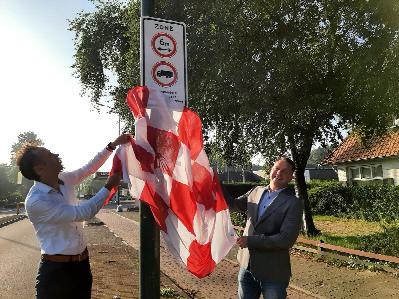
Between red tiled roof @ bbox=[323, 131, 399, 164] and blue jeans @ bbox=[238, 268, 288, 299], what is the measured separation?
20.7m

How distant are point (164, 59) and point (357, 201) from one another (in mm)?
22982

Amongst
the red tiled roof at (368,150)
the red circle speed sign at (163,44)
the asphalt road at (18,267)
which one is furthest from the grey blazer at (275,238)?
the red tiled roof at (368,150)

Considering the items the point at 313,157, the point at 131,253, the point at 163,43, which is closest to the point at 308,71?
the point at 131,253

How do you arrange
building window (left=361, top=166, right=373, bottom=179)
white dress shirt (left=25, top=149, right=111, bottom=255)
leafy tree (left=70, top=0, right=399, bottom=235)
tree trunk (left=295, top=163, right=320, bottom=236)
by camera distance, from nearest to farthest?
white dress shirt (left=25, top=149, right=111, bottom=255), leafy tree (left=70, top=0, right=399, bottom=235), tree trunk (left=295, top=163, right=320, bottom=236), building window (left=361, top=166, right=373, bottom=179)

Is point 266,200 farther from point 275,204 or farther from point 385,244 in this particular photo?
point 385,244

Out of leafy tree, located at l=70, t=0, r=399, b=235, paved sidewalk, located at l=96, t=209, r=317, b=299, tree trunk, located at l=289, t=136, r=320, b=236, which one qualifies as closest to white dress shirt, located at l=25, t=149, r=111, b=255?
paved sidewalk, located at l=96, t=209, r=317, b=299

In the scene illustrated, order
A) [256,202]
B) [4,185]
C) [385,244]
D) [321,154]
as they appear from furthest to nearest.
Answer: [4,185], [321,154], [385,244], [256,202]

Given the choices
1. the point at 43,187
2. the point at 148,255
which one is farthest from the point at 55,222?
the point at 148,255

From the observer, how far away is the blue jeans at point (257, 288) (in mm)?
3663

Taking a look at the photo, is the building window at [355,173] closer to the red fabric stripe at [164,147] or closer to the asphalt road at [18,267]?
the asphalt road at [18,267]

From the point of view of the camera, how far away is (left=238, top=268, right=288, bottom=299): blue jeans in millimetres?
3663

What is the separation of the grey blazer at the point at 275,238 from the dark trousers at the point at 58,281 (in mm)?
1474

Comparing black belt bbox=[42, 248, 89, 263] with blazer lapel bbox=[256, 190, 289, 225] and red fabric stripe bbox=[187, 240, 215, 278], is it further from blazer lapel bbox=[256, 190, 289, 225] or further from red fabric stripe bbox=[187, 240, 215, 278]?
blazer lapel bbox=[256, 190, 289, 225]

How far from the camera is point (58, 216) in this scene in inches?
131
